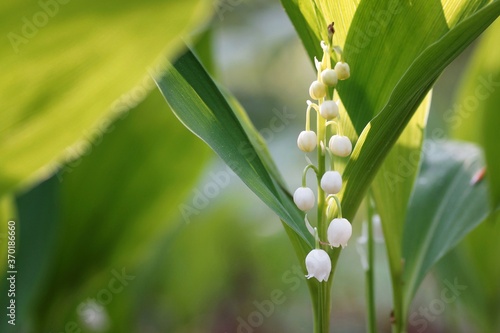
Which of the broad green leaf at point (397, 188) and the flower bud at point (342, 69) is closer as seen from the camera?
the flower bud at point (342, 69)

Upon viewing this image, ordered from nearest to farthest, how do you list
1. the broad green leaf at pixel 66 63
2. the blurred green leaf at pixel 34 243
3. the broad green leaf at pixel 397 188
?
the broad green leaf at pixel 66 63, the broad green leaf at pixel 397 188, the blurred green leaf at pixel 34 243

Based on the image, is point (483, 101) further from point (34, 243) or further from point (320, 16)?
point (34, 243)

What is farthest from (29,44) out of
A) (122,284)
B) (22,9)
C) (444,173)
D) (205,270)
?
(205,270)

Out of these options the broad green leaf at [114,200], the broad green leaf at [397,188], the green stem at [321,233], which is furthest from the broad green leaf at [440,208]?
the broad green leaf at [114,200]

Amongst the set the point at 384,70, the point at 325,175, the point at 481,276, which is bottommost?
the point at 481,276

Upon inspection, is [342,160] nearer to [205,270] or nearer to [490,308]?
[490,308]

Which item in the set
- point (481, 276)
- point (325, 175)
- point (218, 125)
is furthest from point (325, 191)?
point (481, 276)

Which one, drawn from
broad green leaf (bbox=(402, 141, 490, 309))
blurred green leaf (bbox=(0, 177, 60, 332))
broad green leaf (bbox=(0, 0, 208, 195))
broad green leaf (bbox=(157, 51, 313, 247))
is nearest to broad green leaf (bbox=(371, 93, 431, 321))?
broad green leaf (bbox=(402, 141, 490, 309))

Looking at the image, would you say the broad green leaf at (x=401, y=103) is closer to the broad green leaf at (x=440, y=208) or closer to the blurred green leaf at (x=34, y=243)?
the broad green leaf at (x=440, y=208)
